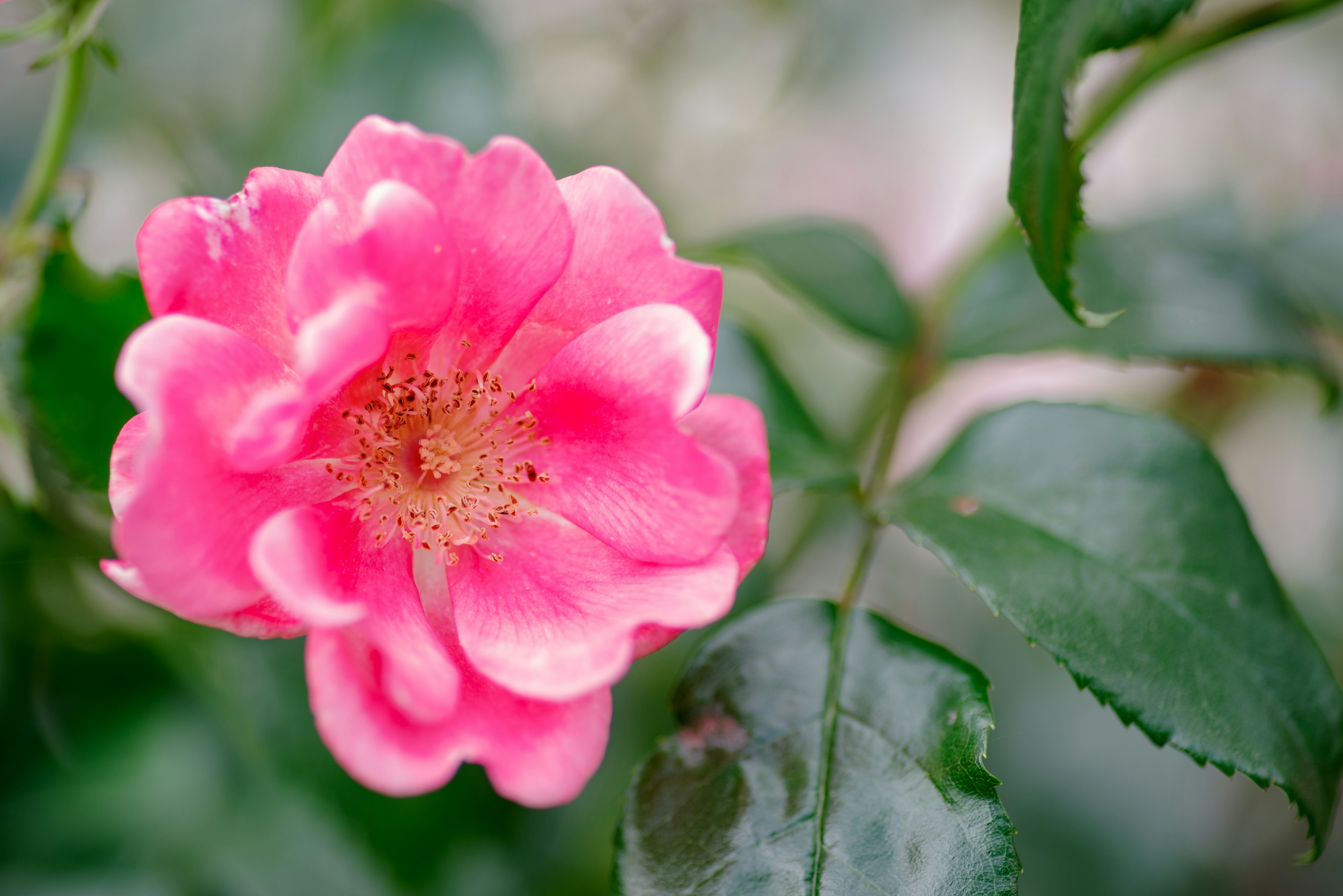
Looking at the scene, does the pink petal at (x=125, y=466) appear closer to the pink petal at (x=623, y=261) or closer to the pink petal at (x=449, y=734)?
the pink petal at (x=449, y=734)

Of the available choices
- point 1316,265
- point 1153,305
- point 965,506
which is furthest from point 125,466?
point 1316,265

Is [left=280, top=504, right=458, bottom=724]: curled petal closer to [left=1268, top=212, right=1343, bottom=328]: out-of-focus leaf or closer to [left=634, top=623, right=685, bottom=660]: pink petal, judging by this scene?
[left=634, top=623, right=685, bottom=660]: pink petal

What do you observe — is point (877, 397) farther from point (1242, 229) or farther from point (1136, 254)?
point (1242, 229)

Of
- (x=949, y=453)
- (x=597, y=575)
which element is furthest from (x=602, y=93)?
(x=597, y=575)

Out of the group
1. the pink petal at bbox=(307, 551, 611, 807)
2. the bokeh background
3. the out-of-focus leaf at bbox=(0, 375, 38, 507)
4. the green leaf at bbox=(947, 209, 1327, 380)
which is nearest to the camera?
the pink petal at bbox=(307, 551, 611, 807)

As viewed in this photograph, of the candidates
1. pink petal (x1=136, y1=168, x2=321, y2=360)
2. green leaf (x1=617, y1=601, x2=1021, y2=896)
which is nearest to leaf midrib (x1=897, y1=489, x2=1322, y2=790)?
green leaf (x1=617, y1=601, x2=1021, y2=896)

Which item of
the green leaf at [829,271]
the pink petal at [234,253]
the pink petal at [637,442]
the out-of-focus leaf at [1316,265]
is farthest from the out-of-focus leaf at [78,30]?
the out-of-focus leaf at [1316,265]
